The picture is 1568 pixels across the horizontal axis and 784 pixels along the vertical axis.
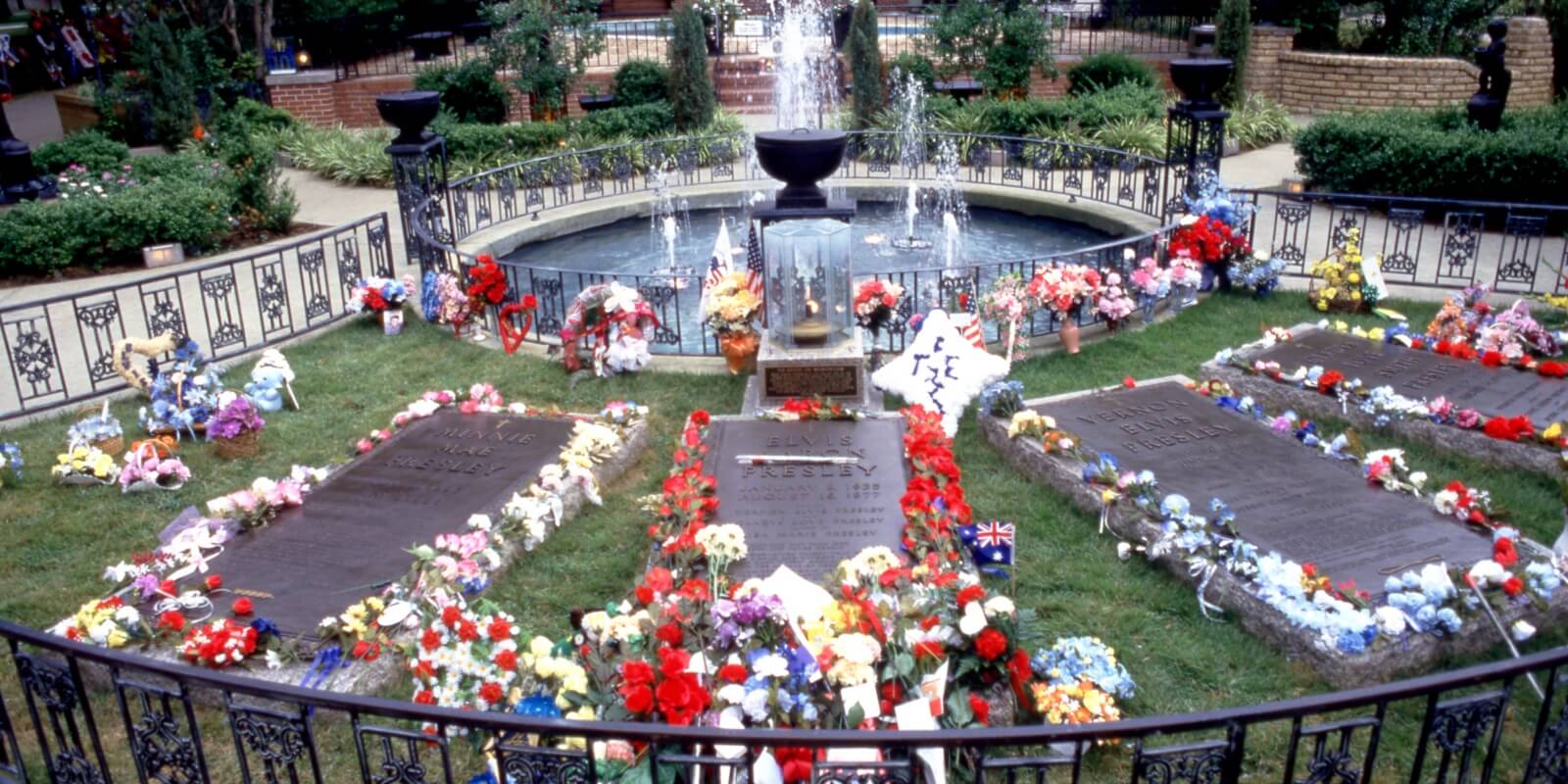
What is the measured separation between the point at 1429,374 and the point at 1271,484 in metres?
2.34

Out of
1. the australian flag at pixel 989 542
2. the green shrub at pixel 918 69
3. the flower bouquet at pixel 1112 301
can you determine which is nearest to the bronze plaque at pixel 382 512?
the australian flag at pixel 989 542

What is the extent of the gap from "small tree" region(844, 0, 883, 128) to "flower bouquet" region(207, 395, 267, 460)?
12506 mm

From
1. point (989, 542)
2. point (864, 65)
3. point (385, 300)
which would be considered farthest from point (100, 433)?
point (864, 65)

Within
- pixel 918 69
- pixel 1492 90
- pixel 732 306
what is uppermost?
pixel 918 69

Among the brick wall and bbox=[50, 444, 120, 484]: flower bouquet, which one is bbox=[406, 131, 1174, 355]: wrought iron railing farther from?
the brick wall

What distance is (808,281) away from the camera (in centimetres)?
796

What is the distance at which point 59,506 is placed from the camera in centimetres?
712

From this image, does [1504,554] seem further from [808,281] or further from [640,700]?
[808,281]

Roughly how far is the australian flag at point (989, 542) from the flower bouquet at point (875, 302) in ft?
10.7

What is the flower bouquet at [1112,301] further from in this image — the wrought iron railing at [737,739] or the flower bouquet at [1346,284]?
the wrought iron railing at [737,739]

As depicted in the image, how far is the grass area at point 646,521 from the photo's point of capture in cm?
521

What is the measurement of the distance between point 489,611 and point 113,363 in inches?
200

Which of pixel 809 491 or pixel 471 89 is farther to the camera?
pixel 471 89

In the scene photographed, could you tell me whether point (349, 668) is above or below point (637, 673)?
below
